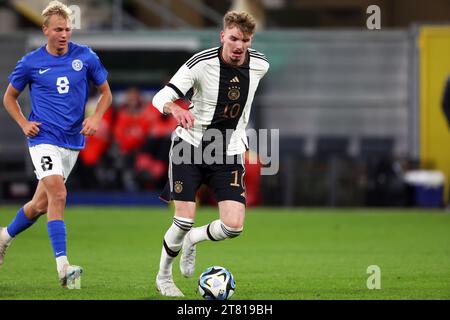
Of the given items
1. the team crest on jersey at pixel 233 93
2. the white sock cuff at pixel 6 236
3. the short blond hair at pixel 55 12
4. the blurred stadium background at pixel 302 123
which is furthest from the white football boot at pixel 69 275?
the blurred stadium background at pixel 302 123

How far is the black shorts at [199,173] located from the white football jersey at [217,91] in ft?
0.32

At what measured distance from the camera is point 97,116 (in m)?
10.4

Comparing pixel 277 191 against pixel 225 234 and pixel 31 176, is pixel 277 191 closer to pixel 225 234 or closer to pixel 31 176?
pixel 31 176

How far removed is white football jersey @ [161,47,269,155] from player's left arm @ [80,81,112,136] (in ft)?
2.71

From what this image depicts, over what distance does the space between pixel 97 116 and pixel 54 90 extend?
46 centimetres

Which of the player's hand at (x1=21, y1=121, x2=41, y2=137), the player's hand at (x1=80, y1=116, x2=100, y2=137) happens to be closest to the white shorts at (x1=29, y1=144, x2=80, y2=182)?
the player's hand at (x1=21, y1=121, x2=41, y2=137)

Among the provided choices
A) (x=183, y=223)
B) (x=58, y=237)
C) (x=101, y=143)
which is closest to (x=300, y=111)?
(x=101, y=143)

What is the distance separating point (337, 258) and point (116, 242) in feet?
12.4

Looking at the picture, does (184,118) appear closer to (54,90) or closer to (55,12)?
(54,90)

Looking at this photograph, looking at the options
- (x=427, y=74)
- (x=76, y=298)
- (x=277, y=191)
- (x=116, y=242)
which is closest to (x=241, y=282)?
(x=76, y=298)

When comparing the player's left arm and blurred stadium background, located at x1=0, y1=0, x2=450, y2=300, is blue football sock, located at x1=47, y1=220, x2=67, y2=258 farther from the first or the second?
blurred stadium background, located at x1=0, y1=0, x2=450, y2=300

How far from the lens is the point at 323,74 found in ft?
86.2

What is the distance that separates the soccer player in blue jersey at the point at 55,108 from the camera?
10242 mm
